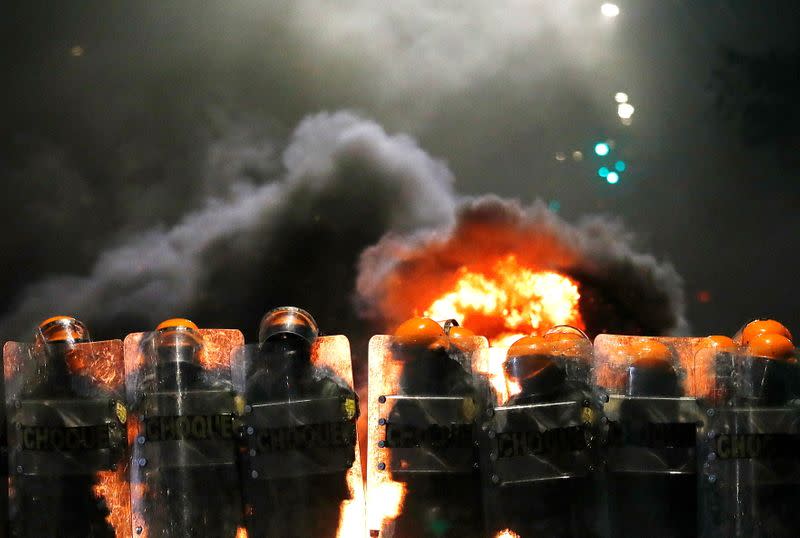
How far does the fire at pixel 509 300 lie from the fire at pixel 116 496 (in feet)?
9.18

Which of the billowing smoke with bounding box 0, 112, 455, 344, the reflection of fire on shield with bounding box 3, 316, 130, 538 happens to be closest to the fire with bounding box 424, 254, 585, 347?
the billowing smoke with bounding box 0, 112, 455, 344

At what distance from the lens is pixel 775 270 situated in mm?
7559

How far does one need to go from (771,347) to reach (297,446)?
2440mm

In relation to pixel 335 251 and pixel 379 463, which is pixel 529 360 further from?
pixel 335 251

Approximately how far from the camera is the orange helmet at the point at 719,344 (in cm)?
534

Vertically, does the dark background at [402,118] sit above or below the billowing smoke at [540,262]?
above

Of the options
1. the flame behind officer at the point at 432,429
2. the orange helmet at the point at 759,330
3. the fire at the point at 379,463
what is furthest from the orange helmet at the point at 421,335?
the orange helmet at the point at 759,330

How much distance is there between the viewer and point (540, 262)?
7320 mm

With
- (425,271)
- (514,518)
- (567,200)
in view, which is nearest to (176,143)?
(425,271)

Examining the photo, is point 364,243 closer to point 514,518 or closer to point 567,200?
point 567,200

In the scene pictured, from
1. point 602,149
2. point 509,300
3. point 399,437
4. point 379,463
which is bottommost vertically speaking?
point 379,463

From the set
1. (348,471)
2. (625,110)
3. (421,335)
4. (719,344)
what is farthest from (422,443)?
(625,110)

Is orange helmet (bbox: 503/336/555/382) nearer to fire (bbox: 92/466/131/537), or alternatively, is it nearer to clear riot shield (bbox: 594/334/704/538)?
clear riot shield (bbox: 594/334/704/538)

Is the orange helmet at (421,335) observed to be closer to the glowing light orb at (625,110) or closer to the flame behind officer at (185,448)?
the flame behind officer at (185,448)
